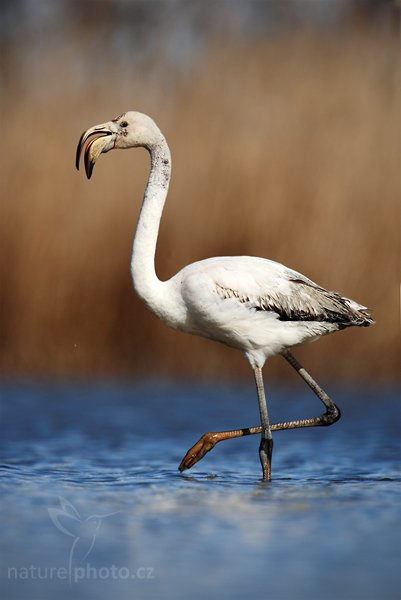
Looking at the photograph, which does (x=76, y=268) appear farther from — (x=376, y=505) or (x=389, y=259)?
(x=376, y=505)

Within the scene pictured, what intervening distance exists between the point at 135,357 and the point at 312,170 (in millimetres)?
2324

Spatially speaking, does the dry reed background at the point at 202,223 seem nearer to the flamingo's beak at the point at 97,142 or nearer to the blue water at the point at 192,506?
the blue water at the point at 192,506

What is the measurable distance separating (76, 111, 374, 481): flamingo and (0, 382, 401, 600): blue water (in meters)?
0.67

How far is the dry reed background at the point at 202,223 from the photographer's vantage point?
11719mm

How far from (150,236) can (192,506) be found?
1.63m

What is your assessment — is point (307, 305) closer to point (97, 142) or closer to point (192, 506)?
point (97, 142)

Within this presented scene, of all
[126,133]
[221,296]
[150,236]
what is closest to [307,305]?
[221,296]

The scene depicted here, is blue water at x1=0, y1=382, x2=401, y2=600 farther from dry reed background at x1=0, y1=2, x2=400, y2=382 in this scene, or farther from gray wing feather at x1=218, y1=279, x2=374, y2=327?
gray wing feather at x1=218, y1=279, x2=374, y2=327

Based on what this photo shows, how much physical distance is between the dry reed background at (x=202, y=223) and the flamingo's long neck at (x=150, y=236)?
12.8 ft

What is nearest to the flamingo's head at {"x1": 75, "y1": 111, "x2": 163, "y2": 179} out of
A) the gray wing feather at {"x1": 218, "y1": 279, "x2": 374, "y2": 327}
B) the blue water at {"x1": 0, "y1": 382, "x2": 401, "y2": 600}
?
the gray wing feather at {"x1": 218, "y1": 279, "x2": 374, "y2": 327}

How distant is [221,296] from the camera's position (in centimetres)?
752

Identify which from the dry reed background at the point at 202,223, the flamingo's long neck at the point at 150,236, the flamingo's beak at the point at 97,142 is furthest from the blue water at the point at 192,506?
the flamingo's beak at the point at 97,142

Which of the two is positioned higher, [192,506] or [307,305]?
[307,305]

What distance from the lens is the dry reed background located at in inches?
461
